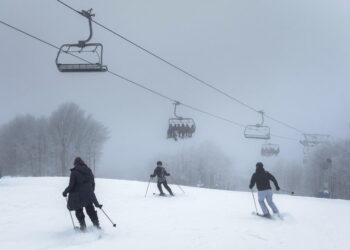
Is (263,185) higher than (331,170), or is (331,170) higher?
(331,170)

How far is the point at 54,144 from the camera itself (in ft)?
237

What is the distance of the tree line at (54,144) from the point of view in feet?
234

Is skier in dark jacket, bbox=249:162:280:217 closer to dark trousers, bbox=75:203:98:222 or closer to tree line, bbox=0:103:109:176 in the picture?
dark trousers, bbox=75:203:98:222

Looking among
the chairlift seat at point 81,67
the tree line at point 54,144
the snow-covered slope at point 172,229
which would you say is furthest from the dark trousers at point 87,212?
the tree line at point 54,144

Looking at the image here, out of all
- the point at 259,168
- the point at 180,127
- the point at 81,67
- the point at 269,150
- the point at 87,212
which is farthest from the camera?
the point at 269,150

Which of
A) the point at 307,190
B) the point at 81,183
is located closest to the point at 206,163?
the point at 307,190

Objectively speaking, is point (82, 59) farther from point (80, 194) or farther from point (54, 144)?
point (54, 144)

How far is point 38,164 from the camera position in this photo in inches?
3044

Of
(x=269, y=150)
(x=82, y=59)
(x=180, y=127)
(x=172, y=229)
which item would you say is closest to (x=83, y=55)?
(x=82, y=59)

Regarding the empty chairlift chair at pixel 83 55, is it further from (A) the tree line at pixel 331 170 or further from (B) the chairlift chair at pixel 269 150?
(A) the tree line at pixel 331 170

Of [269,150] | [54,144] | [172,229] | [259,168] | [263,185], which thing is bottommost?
[172,229]

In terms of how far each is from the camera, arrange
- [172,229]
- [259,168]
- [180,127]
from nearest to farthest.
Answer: [172,229] → [259,168] → [180,127]

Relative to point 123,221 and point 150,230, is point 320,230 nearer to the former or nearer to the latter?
point 150,230

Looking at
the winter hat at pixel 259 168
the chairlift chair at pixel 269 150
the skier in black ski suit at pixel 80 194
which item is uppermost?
the chairlift chair at pixel 269 150
